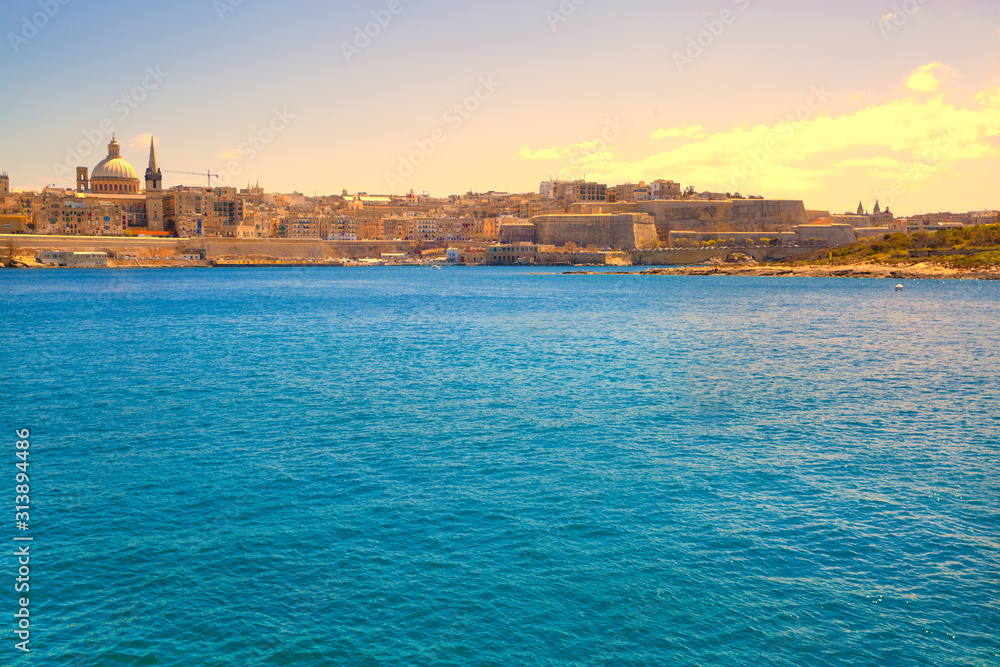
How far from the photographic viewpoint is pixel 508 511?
718cm

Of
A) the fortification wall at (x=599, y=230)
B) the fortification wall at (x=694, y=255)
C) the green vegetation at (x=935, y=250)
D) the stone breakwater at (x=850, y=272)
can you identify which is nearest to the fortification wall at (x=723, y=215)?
the fortification wall at (x=599, y=230)

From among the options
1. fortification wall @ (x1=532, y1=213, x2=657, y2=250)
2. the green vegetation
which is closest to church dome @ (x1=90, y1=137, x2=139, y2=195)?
fortification wall @ (x1=532, y1=213, x2=657, y2=250)

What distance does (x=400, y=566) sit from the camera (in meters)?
6.05

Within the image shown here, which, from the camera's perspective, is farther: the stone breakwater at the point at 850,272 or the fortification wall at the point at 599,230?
the fortification wall at the point at 599,230

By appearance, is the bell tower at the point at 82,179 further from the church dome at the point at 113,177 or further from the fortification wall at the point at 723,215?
the fortification wall at the point at 723,215

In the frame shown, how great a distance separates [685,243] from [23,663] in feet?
264

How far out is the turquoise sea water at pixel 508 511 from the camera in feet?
16.9

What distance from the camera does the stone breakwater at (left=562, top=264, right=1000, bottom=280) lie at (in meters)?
47.8

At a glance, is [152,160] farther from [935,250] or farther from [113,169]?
[935,250]

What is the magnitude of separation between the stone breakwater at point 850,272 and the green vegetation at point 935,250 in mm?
939

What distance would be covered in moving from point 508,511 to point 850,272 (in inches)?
2016

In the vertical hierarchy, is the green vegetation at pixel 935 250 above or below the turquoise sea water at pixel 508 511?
above

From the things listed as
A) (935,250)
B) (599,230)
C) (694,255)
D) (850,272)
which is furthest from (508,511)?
(599,230)

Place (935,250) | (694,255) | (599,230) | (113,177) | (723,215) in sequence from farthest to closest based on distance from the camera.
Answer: (113,177)
(723,215)
(599,230)
(694,255)
(935,250)
